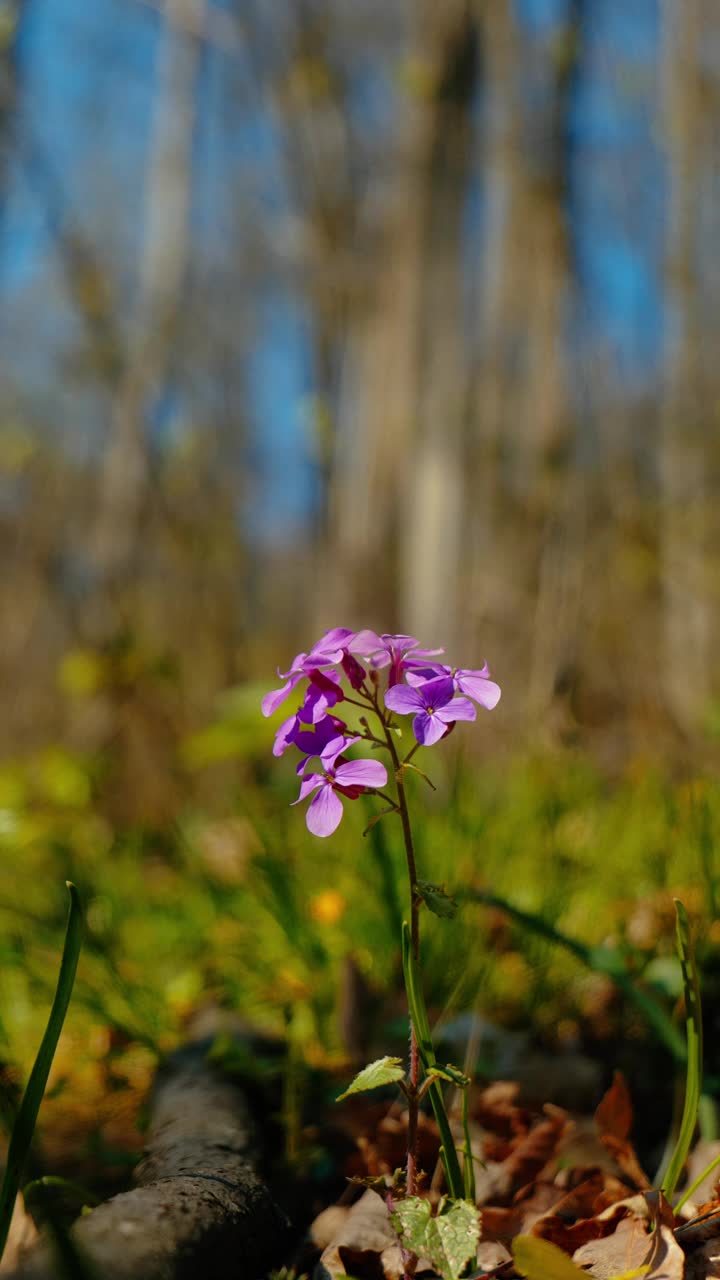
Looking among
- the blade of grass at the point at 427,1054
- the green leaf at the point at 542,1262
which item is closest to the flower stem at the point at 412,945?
the blade of grass at the point at 427,1054

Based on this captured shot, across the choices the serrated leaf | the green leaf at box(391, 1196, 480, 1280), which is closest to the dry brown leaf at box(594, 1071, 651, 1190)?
the green leaf at box(391, 1196, 480, 1280)

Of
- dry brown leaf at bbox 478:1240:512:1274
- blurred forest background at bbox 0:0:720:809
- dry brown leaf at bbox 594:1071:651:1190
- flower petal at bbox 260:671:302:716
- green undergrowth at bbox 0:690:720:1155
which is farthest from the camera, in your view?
blurred forest background at bbox 0:0:720:809

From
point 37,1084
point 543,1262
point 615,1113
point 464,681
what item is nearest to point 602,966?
point 615,1113

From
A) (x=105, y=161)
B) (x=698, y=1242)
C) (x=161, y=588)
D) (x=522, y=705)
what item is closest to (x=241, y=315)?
(x=105, y=161)

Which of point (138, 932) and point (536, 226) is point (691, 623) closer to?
point (536, 226)

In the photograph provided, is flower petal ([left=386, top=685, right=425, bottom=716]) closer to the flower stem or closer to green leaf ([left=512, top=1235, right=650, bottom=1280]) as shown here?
the flower stem

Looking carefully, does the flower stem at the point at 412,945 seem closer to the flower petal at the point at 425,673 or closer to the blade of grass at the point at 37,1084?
the flower petal at the point at 425,673
